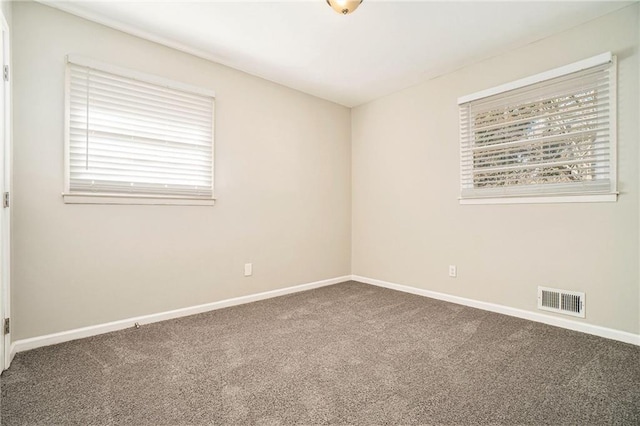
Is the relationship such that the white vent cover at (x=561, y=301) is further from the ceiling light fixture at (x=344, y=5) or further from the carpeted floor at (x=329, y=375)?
the ceiling light fixture at (x=344, y=5)

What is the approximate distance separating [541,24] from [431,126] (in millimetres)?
1240

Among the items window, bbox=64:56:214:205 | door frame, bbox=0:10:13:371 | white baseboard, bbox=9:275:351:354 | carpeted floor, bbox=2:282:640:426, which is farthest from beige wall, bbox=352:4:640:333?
door frame, bbox=0:10:13:371

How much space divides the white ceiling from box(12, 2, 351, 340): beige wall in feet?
0.77

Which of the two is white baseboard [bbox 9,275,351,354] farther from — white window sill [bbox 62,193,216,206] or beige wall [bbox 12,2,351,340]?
white window sill [bbox 62,193,216,206]

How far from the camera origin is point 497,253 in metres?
2.89

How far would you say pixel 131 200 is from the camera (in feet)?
8.23

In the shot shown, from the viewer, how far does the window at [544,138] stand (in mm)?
2326

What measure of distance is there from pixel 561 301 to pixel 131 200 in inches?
146

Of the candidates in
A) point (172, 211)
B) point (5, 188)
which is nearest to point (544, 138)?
point (172, 211)

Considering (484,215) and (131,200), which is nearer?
(131,200)

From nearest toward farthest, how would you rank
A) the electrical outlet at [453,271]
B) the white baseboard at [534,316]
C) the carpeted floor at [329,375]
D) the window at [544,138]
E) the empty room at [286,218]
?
1. the carpeted floor at [329,375]
2. the empty room at [286,218]
3. the white baseboard at [534,316]
4. the window at [544,138]
5. the electrical outlet at [453,271]

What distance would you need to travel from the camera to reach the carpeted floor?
141cm

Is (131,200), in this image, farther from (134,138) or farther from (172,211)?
(134,138)

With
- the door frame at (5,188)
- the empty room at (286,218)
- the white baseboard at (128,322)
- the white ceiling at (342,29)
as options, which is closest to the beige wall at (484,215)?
the empty room at (286,218)
